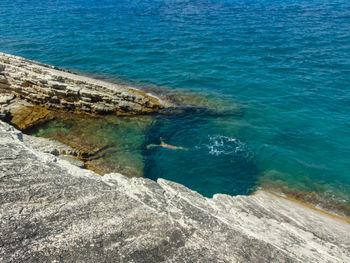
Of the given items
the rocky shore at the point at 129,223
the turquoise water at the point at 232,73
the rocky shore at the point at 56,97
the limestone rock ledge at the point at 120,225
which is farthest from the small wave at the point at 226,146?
the limestone rock ledge at the point at 120,225

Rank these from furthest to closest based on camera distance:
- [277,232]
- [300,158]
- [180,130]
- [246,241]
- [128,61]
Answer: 1. [128,61]
2. [180,130]
3. [300,158]
4. [277,232]
5. [246,241]

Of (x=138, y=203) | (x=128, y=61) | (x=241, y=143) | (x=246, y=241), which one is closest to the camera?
(x=246, y=241)

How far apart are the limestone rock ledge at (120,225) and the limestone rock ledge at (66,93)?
10595 mm

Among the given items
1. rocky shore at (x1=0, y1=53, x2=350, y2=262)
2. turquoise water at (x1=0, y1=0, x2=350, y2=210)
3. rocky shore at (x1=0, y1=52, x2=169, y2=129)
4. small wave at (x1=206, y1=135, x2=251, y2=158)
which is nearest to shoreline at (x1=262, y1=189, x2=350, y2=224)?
turquoise water at (x1=0, y1=0, x2=350, y2=210)

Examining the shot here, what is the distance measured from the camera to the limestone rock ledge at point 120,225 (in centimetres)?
496

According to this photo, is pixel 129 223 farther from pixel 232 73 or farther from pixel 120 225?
pixel 232 73

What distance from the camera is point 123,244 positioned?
525cm

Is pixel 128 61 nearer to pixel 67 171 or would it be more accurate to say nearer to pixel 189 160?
pixel 189 160

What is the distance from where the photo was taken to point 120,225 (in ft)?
18.9

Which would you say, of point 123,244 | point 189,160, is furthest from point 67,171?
point 189,160

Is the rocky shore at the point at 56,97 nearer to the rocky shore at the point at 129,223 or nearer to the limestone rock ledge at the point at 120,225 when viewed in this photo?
the rocky shore at the point at 129,223

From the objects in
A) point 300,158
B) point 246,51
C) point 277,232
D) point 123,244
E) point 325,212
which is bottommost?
point 325,212

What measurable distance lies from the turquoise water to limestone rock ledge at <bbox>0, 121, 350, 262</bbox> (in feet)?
20.5

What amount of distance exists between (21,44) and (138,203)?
36715 millimetres
